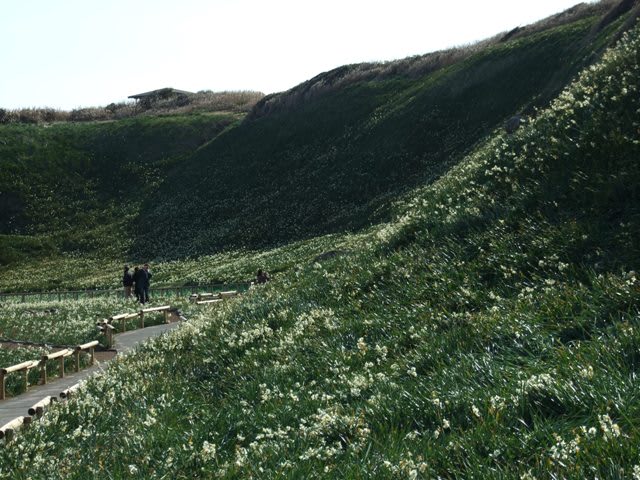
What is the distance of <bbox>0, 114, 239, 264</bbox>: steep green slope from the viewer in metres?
74.6

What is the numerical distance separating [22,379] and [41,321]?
1255 cm

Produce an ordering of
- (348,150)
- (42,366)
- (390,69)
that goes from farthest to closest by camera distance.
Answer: (390,69) → (348,150) → (42,366)

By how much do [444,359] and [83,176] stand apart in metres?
90.1

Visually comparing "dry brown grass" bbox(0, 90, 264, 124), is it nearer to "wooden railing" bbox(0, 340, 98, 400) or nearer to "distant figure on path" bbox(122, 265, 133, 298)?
"distant figure on path" bbox(122, 265, 133, 298)

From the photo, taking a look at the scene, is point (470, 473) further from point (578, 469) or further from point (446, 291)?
point (446, 291)

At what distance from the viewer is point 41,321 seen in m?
25.6

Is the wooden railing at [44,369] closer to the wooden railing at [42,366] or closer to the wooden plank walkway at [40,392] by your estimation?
the wooden railing at [42,366]

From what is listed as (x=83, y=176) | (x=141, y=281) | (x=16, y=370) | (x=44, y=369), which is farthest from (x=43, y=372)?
(x=83, y=176)

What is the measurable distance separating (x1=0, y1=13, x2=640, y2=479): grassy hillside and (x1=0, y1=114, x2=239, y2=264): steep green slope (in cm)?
6178

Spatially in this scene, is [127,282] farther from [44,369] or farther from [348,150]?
[348,150]

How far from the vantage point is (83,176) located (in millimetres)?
89438

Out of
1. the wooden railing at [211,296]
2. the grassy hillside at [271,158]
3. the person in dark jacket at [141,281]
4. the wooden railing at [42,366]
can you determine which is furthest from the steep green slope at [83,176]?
the wooden railing at [42,366]

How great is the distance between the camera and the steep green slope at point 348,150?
51803 millimetres

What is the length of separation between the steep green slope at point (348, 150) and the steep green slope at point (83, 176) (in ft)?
18.8
